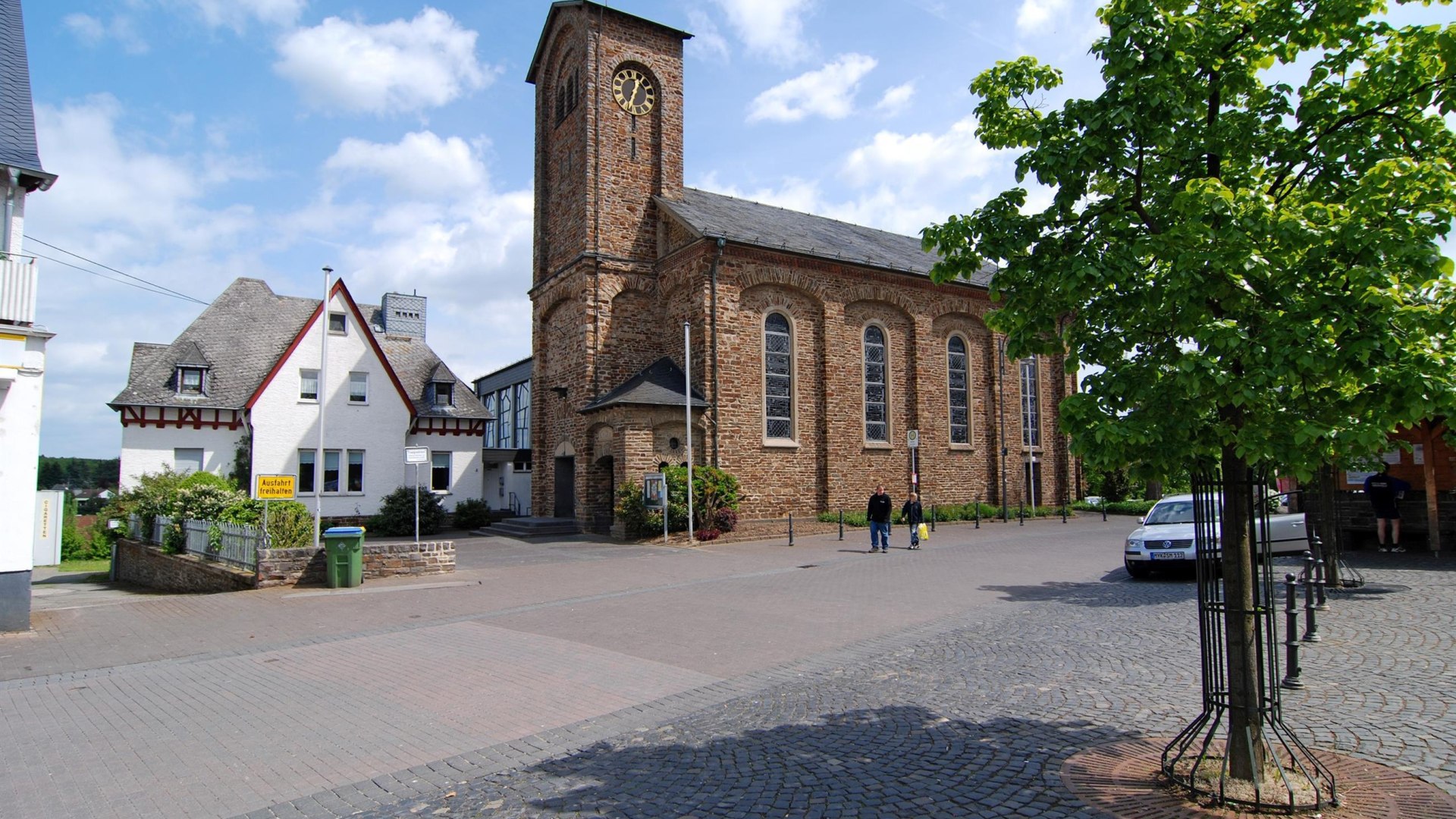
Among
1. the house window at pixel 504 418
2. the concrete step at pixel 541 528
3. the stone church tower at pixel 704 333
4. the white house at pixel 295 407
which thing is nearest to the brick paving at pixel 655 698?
the stone church tower at pixel 704 333

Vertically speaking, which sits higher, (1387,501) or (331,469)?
(331,469)

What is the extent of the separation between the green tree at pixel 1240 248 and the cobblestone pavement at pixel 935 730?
56.7 inches

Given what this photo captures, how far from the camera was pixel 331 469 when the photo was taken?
31000 mm

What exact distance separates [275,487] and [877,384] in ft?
65.8

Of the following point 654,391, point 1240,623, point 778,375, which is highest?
point 778,375

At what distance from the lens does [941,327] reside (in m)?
31.7

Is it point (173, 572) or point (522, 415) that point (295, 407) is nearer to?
point (173, 572)

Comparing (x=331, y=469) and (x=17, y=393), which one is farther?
(x=331, y=469)

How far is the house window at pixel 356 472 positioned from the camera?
103 feet

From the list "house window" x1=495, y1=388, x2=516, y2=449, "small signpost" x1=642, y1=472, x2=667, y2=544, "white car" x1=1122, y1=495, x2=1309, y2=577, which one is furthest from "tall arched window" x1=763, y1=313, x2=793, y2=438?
"house window" x1=495, y1=388, x2=516, y2=449

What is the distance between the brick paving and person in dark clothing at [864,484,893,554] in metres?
6.16

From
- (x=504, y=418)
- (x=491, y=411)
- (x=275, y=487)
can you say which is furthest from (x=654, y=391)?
(x=491, y=411)

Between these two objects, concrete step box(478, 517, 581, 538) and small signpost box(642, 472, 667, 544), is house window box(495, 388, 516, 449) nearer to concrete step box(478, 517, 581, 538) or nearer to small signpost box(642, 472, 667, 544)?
concrete step box(478, 517, 581, 538)

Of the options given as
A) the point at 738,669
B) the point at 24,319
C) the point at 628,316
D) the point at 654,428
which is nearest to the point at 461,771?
the point at 738,669
